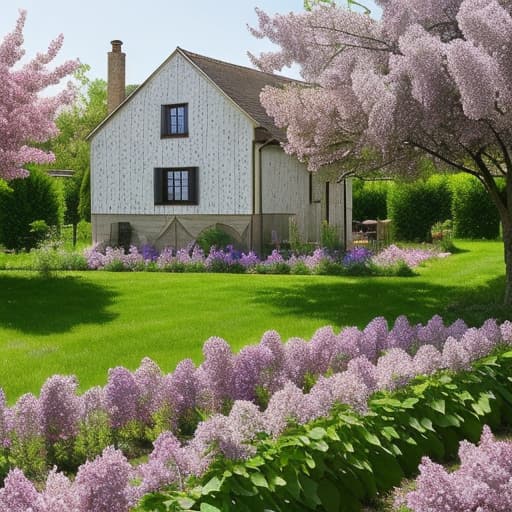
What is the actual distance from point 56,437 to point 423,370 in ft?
9.63

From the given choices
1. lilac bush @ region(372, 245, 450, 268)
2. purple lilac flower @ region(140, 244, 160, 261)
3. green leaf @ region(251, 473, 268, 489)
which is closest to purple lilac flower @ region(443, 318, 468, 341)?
green leaf @ region(251, 473, 268, 489)

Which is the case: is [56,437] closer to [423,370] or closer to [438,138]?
[423,370]

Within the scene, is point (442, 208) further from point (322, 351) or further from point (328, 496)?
point (328, 496)

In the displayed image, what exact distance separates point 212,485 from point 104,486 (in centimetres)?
56

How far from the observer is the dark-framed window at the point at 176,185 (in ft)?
82.4

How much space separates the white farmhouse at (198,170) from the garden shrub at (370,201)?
8471mm

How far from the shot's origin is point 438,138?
41.5ft

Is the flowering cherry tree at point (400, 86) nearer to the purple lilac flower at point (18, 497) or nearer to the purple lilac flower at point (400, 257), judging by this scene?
the purple lilac flower at point (400, 257)

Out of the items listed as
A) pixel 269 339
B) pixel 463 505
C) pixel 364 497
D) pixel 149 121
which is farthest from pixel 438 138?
pixel 149 121

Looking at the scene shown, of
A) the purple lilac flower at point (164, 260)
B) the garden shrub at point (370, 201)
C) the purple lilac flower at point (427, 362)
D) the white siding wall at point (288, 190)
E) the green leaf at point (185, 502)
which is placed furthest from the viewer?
the garden shrub at point (370, 201)

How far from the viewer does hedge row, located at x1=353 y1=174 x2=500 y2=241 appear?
31141mm

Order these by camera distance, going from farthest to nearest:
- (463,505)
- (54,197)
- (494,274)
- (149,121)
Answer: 1. (54,197)
2. (149,121)
3. (494,274)
4. (463,505)

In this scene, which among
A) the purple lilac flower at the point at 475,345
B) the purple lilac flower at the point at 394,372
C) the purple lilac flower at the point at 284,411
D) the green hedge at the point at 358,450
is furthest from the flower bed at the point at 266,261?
the purple lilac flower at the point at 284,411

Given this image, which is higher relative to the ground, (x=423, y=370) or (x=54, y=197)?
(x=54, y=197)
